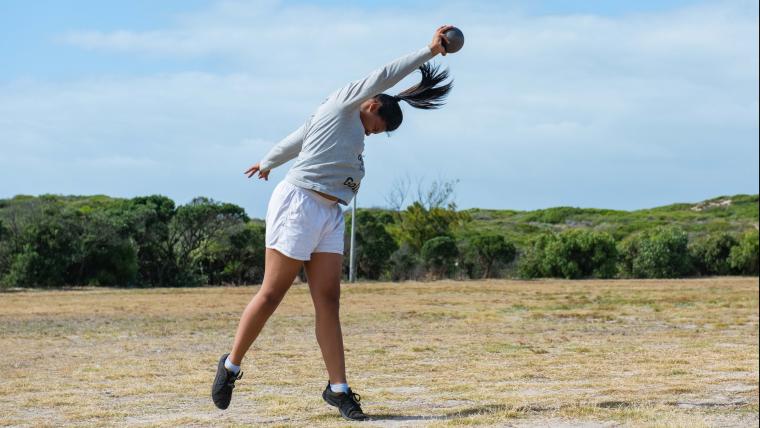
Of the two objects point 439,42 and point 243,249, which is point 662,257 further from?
point 439,42

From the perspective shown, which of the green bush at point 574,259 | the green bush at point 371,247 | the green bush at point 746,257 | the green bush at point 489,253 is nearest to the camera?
the green bush at point 371,247

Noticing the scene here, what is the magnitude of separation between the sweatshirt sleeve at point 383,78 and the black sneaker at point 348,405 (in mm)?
1529

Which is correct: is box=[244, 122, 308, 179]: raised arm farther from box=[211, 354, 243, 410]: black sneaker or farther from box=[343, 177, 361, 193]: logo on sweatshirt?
box=[211, 354, 243, 410]: black sneaker

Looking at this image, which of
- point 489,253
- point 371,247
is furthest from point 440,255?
point 371,247

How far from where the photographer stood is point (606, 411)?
5293mm

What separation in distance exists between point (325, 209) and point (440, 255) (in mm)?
27754

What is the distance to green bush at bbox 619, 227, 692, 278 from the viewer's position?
36656 millimetres

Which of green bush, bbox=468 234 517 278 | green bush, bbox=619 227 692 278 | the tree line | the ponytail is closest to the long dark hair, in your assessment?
the ponytail

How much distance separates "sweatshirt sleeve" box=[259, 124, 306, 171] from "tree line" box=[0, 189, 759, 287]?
19.8m

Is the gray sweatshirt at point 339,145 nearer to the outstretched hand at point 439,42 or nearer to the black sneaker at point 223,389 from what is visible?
the outstretched hand at point 439,42

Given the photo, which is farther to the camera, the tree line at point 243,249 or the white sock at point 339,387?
the tree line at point 243,249

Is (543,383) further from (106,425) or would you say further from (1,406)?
(1,406)

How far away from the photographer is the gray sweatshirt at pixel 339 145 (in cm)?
520

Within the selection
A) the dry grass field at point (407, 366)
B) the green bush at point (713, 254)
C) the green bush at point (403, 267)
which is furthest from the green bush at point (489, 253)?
the dry grass field at point (407, 366)
